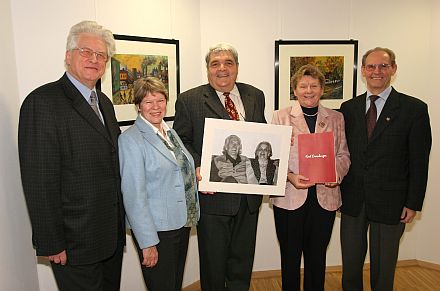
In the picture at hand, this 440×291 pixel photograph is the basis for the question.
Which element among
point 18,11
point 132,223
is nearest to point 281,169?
point 132,223

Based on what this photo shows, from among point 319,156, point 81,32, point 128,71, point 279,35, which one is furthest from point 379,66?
point 81,32

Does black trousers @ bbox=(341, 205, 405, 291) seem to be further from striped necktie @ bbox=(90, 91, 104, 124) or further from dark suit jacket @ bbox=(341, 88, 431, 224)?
striped necktie @ bbox=(90, 91, 104, 124)

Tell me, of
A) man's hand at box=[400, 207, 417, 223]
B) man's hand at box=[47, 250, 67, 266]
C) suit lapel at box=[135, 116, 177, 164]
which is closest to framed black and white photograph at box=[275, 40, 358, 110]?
man's hand at box=[400, 207, 417, 223]

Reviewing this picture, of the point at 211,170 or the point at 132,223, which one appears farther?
the point at 211,170

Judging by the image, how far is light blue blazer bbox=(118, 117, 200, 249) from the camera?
211 centimetres

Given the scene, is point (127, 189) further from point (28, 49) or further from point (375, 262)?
point (375, 262)

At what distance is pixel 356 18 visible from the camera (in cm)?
388

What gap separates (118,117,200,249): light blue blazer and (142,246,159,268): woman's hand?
0.04 m

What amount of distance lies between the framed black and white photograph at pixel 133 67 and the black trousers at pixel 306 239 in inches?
56.6

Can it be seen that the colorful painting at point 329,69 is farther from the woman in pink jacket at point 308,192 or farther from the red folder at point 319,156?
the red folder at point 319,156

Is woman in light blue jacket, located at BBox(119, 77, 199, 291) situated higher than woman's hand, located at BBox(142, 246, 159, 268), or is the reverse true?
woman in light blue jacket, located at BBox(119, 77, 199, 291)

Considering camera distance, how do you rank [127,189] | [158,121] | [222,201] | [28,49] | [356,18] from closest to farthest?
1. [127,189]
2. [158,121]
3. [28,49]
4. [222,201]
5. [356,18]

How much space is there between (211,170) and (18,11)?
1.59 meters

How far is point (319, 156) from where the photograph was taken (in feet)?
8.75
